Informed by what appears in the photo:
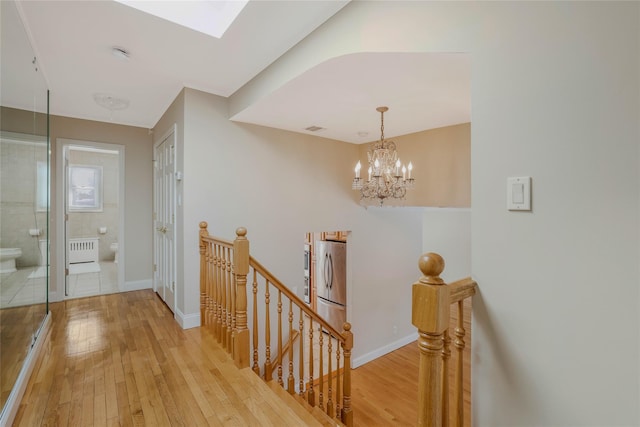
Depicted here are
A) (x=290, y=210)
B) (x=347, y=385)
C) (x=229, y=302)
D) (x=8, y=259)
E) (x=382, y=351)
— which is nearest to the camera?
(x=8, y=259)

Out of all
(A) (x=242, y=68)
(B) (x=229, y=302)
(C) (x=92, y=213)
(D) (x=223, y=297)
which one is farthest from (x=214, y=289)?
(C) (x=92, y=213)

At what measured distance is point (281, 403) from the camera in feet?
6.25

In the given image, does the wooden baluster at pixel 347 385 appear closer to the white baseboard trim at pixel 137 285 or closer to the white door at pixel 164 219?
the white door at pixel 164 219

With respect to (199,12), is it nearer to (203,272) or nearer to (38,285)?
(203,272)

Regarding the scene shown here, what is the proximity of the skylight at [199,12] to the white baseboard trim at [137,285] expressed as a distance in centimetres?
381

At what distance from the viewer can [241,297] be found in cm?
238

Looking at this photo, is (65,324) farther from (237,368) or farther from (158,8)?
(158,8)

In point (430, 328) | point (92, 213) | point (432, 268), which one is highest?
point (92, 213)

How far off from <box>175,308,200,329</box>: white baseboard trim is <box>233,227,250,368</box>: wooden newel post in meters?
0.97

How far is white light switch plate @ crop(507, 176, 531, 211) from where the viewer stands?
1110 mm

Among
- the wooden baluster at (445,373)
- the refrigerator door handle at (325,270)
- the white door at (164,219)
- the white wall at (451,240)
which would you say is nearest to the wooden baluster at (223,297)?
the white door at (164,219)

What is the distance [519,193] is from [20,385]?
10.1 ft

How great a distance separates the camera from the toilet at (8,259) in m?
1.80

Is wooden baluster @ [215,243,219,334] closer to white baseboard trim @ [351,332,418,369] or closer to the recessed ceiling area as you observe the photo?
the recessed ceiling area
